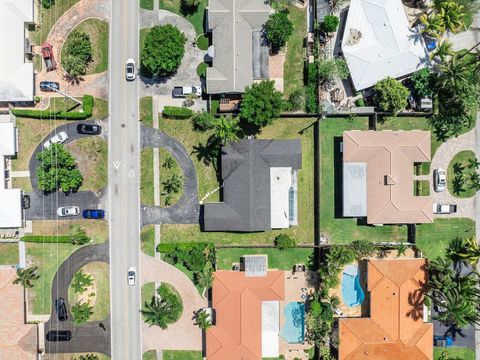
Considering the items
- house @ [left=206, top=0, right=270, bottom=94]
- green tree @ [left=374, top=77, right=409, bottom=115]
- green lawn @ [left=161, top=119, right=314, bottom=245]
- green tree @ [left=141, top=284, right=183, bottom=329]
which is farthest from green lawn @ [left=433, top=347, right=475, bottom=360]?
house @ [left=206, top=0, right=270, bottom=94]

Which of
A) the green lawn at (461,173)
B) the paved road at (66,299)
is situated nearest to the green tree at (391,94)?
the green lawn at (461,173)

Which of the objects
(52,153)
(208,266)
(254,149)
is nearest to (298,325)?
(208,266)

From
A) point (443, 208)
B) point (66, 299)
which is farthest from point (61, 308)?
point (443, 208)

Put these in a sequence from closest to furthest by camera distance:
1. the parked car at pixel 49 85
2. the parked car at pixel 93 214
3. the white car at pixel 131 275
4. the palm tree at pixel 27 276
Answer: the palm tree at pixel 27 276, the parked car at pixel 49 85, the parked car at pixel 93 214, the white car at pixel 131 275

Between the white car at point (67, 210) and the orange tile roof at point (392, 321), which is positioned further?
the white car at point (67, 210)

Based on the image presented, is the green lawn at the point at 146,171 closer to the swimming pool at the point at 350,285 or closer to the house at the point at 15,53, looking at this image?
the house at the point at 15,53

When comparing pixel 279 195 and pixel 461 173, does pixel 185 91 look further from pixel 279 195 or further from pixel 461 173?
pixel 461 173

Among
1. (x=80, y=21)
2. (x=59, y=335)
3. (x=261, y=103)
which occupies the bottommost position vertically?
(x=59, y=335)
